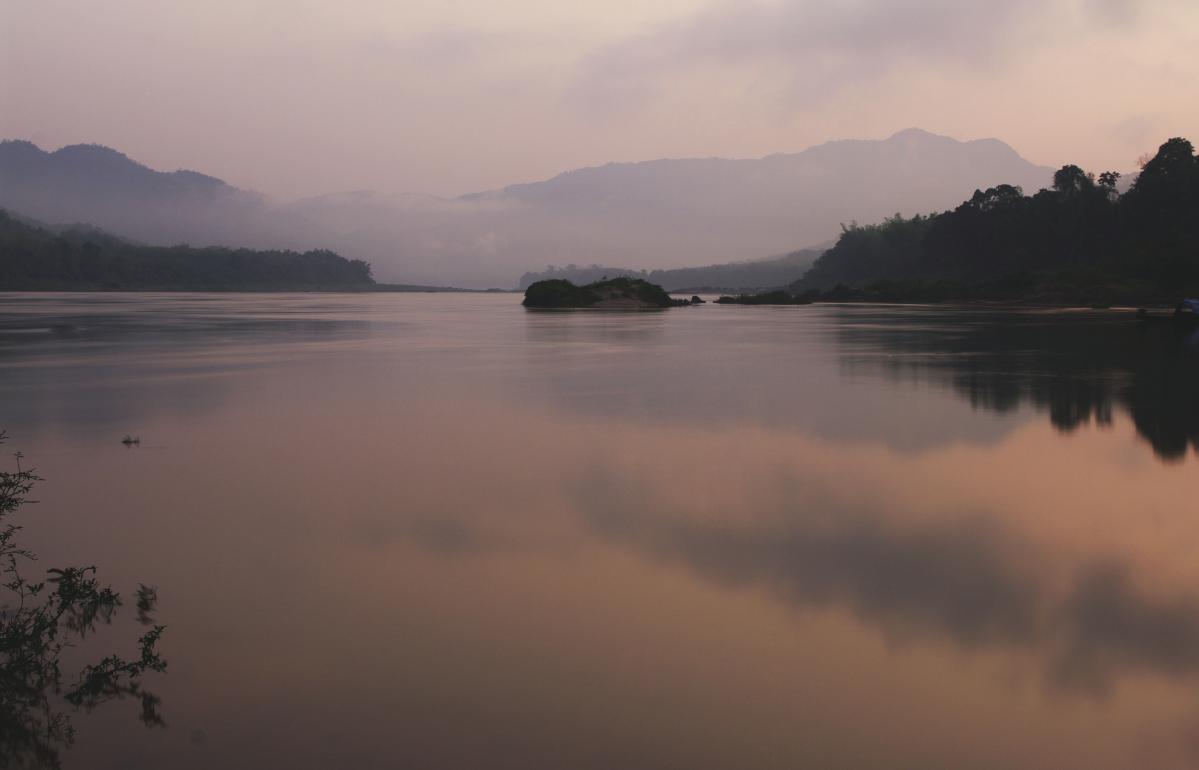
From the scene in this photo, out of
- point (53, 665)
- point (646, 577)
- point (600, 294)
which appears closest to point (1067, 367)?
point (646, 577)

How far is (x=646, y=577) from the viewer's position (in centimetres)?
766

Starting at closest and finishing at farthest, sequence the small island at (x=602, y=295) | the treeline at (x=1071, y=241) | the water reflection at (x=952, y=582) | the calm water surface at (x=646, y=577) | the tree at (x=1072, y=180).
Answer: the calm water surface at (x=646, y=577) < the water reflection at (x=952, y=582) < the treeline at (x=1071, y=241) < the small island at (x=602, y=295) < the tree at (x=1072, y=180)

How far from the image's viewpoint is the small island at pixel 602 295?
95.2 m

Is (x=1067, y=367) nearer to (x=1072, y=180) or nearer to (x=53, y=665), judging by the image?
(x=53, y=665)

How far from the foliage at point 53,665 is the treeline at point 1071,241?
81.5 metres

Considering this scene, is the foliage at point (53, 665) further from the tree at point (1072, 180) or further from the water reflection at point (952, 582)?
the tree at point (1072, 180)

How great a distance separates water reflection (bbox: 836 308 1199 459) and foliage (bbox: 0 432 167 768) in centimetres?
1296

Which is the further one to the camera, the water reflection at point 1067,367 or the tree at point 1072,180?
the tree at point 1072,180

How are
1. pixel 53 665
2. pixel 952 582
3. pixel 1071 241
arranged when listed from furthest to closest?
pixel 1071 241 < pixel 952 582 < pixel 53 665

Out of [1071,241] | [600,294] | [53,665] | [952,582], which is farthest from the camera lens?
[1071,241]

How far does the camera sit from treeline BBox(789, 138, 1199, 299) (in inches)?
3204

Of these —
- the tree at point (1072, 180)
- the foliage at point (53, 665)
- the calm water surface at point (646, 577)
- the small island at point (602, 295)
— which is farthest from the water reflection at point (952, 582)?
the tree at point (1072, 180)

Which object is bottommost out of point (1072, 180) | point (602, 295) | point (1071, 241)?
point (602, 295)

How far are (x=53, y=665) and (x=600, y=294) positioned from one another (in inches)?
3557
